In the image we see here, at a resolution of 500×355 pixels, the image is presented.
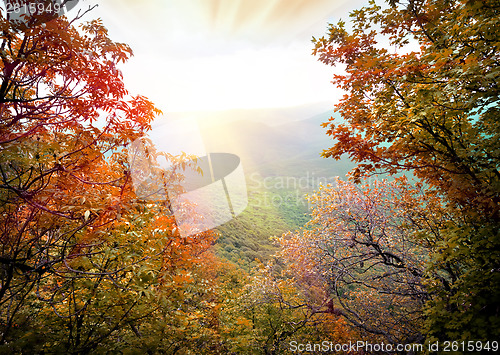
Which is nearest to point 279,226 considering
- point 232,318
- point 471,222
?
point 232,318

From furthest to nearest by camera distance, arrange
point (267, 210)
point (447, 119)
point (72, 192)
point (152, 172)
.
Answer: point (267, 210) → point (152, 172) → point (447, 119) → point (72, 192)

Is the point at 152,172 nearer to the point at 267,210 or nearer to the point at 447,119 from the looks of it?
the point at 447,119

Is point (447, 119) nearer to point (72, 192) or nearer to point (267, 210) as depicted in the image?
point (72, 192)

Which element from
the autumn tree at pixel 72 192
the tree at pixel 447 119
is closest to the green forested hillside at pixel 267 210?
the tree at pixel 447 119

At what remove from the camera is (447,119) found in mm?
5180

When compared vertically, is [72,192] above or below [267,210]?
above

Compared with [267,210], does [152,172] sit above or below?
above

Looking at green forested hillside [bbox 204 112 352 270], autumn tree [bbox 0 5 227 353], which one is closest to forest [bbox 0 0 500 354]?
autumn tree [bbox 0 5 227 353]

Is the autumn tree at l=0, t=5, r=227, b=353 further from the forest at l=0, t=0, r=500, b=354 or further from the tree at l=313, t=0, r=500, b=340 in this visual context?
the tree at l=313, t=0, r=500, b=340

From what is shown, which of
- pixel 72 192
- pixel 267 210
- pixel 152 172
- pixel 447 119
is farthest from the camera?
pixel 267 210

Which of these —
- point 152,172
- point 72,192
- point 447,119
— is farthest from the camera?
point 152,172

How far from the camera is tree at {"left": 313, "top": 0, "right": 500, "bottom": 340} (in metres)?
3.83

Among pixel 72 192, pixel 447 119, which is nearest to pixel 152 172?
pixel 72 192

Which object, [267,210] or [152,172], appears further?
[267,210]
